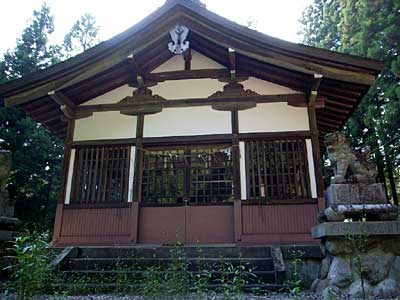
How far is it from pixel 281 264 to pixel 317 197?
2.14m

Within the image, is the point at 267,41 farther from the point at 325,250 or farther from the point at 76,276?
the point at 76,276

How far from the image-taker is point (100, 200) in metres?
7.30

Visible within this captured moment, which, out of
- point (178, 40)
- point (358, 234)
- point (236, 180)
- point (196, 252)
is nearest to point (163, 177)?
point (236, 180)

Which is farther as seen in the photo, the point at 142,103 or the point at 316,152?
the point at 142,103

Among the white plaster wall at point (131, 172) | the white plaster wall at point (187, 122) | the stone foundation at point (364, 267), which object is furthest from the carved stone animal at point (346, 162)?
the white plaster wall at point (131, 172)

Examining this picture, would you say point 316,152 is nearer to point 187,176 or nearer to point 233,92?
point 233,92

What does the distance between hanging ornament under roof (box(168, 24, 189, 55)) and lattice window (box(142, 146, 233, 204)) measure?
6.64ft

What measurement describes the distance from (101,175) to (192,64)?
10.6 ft

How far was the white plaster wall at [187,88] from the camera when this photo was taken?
25.6 feet

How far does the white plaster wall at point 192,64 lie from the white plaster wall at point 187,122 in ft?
3.45

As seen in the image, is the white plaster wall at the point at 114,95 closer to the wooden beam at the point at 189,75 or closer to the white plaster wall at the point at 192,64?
the wooden beam at the point at 189,75

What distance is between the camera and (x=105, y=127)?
309 inches

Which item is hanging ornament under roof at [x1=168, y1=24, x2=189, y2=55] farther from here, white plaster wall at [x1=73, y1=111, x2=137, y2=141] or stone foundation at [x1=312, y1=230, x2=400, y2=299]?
stone foundation at [x1=312, y1=230, x2=400, y2=299]

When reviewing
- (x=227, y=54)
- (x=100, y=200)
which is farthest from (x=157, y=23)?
(x=100, y=200)
